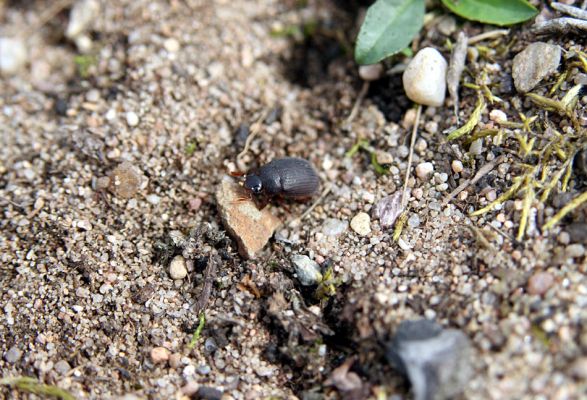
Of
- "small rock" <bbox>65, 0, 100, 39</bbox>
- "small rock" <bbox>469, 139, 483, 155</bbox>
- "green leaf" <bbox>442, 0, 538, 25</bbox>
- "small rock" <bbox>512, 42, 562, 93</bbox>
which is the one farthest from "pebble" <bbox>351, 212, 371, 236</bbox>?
"small rock" <bbox>65, 0, 100, 39</bbox>

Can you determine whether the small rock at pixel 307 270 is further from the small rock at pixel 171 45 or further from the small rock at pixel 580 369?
the small rock at pixel 171 45

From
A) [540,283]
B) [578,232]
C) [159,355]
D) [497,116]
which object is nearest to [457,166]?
[497,116]

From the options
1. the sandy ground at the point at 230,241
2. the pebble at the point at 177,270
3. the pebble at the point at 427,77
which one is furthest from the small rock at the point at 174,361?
the pebble at the point at 427,77

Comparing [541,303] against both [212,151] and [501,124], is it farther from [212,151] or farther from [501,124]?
[212,151]

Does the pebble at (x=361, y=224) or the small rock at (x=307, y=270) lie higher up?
the pebble at (x=361, y=224)

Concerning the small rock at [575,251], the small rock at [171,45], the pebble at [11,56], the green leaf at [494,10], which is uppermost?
the green leaf at [494,10]

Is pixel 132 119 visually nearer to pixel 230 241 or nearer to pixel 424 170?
pixel 230 241

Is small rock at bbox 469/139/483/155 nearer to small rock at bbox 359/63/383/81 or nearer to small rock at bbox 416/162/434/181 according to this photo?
small rock at bbox 416/162/434/181

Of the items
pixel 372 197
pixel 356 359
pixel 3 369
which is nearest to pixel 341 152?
pixel 372 197
